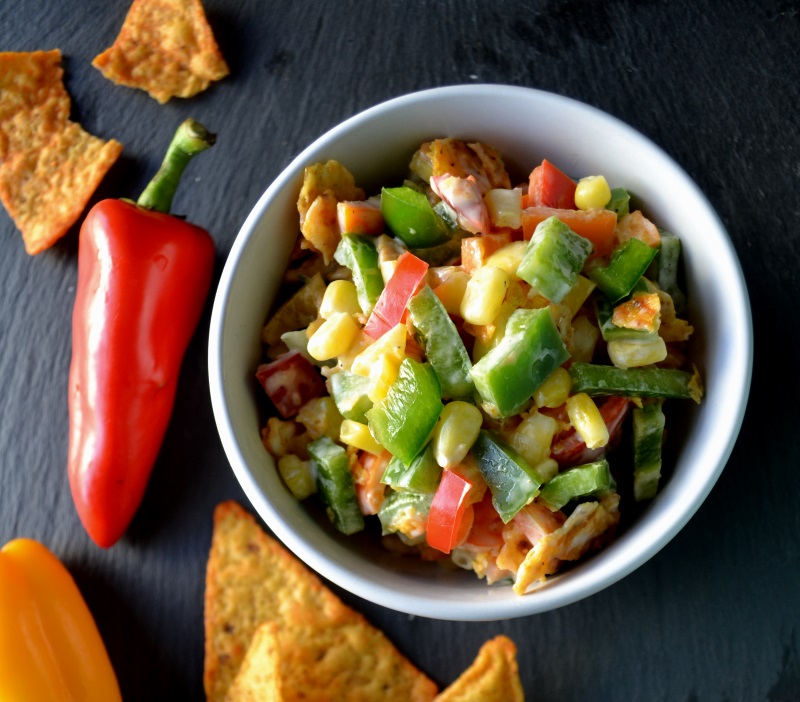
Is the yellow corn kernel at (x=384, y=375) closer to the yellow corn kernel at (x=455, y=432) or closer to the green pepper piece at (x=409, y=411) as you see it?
the green pepper piece at (x=409, y=411)

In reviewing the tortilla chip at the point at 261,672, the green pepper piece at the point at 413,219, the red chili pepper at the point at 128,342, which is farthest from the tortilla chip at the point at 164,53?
the tortilla chip at the point at 261,672

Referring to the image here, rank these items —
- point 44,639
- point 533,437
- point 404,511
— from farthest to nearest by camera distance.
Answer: point 44,639 < point 404,511 < point 533,437

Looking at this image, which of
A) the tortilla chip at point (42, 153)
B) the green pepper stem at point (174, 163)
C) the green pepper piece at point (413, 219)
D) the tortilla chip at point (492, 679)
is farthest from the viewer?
the tortilla chip at point (42, 153)

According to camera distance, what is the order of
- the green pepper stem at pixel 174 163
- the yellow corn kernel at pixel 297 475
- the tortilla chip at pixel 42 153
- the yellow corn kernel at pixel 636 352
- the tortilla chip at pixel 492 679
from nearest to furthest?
the yellow corn kernel at pixel 636 352 < the yellow corn kernel at pixel 297 475 < the tortilla chip at pixel 492 679 < the green pepper stem at pixel 174 163 < the tortilla chip at pixel 42 153

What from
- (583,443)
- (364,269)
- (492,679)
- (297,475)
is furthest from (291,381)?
(492,679)

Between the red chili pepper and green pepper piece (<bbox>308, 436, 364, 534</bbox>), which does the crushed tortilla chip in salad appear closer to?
green pepper piece (<bbox>308, 436, 364, 534</bbox>)

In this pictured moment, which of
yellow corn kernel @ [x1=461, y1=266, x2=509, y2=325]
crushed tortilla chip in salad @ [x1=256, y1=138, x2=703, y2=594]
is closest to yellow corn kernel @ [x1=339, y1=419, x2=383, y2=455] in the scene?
crushed tortilla chip in salad @ [x1=256, y1=138, x2=703, y2=594]

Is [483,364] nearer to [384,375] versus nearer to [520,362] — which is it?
[520,362]
